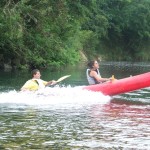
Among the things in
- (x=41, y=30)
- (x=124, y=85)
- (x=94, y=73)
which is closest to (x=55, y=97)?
(x=94, y=73)

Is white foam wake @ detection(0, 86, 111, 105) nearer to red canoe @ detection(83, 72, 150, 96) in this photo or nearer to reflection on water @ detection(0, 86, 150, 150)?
reflection on water @ detection(0, 86, 150, 150)

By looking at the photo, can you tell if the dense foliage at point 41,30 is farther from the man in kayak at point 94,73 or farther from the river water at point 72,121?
the river water at point 72,121

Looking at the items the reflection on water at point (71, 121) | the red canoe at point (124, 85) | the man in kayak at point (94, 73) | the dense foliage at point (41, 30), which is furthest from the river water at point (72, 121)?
the dense foliage at point (41, 30)

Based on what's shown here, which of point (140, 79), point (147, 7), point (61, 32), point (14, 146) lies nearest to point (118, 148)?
point (14, 146)

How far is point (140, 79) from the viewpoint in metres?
18.7

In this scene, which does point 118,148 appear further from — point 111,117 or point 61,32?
point 61,32

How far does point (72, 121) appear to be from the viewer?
495 inches

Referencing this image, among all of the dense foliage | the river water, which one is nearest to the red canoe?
the river water

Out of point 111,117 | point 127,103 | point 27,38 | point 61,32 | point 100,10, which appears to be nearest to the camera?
point 111,117

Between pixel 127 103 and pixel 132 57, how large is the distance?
7172 cm

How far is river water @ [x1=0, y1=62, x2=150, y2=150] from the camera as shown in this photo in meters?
9.96

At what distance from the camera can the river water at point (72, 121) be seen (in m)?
9.96

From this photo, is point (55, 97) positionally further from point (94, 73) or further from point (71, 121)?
point (71, 121)

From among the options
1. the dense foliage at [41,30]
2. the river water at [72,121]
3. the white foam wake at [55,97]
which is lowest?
the river water at [72,121]
